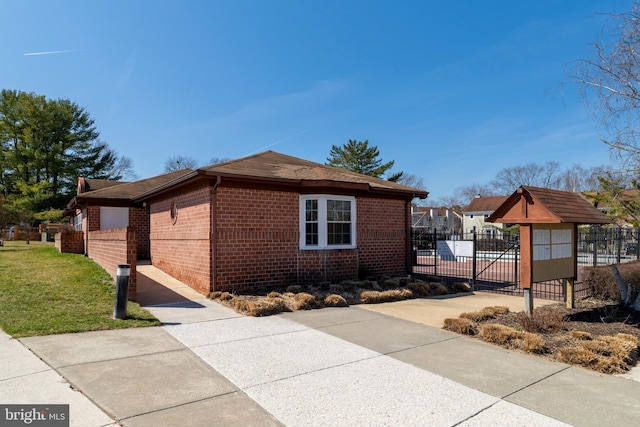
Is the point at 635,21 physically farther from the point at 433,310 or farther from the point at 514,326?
the point at 433,310

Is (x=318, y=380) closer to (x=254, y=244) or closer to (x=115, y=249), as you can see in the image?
(x=254, y=244)

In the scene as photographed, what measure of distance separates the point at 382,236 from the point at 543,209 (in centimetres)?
620

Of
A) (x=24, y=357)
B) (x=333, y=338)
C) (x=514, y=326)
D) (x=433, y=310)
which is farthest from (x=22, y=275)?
(x=514, y=326)

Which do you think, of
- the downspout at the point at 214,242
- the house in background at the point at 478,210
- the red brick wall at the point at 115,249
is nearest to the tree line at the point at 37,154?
the red brick wall at the point at 115,249

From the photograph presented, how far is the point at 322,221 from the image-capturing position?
11141 millimetres

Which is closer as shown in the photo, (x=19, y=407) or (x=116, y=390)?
(x=19, y=407)

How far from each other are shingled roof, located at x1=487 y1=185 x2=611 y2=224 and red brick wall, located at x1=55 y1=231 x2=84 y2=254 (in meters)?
18.5

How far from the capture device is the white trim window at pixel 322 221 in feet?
36.4

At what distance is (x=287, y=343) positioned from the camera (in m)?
6.05

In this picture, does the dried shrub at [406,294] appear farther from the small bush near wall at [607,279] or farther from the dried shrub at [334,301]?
the small bush near wall at [607,279]

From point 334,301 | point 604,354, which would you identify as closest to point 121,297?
point 334,301

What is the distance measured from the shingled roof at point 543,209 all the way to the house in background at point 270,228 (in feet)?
14.7

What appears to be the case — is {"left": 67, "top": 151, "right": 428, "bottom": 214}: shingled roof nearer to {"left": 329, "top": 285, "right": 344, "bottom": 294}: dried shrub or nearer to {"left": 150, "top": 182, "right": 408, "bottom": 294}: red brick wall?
{"left": 150, "top": 182, "right": 408, "bottom": 294}: red brick wall

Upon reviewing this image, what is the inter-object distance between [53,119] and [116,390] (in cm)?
3979
